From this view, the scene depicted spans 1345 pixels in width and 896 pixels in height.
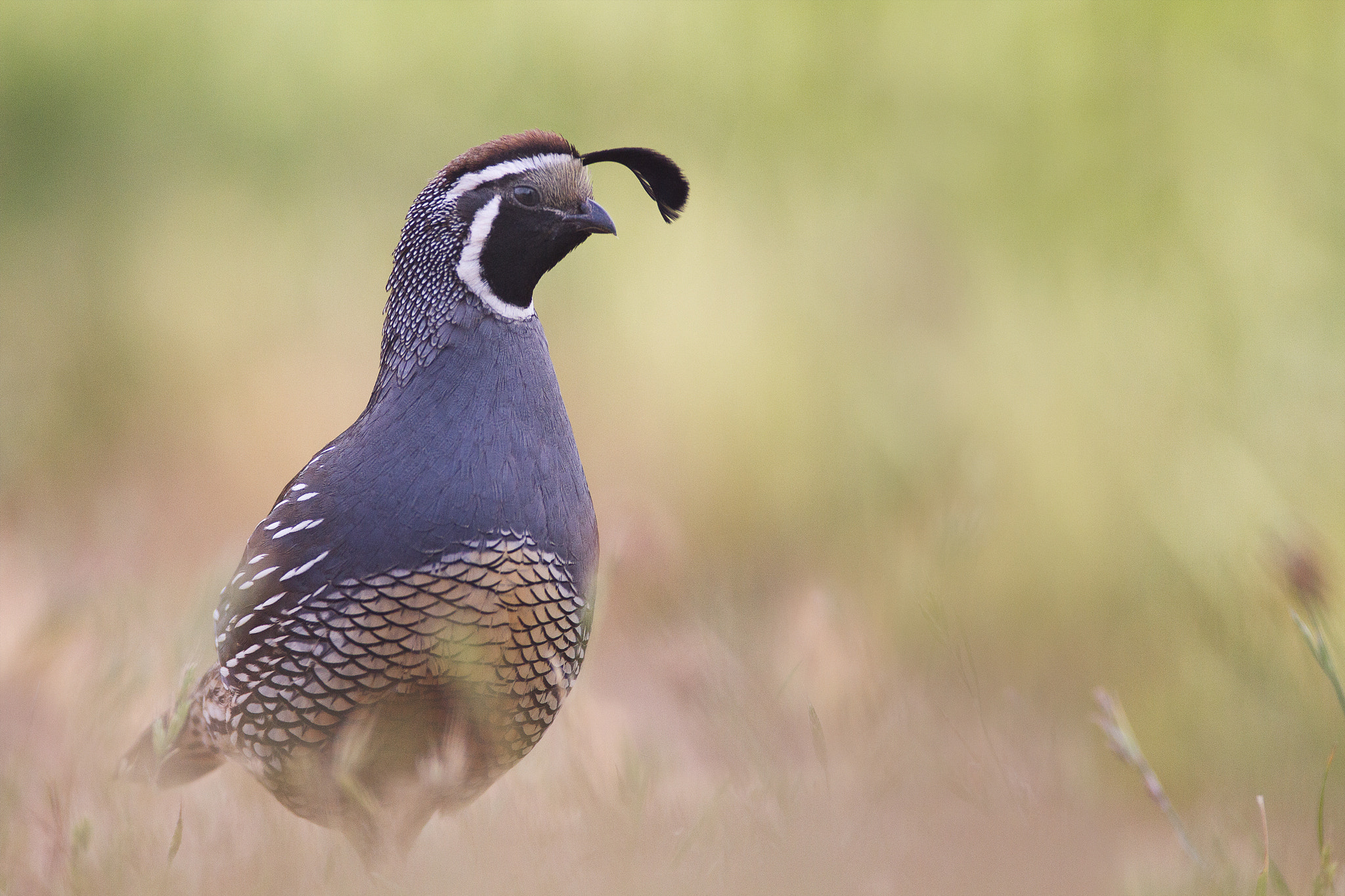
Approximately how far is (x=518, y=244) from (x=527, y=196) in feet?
0.32

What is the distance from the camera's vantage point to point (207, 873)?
1862mm

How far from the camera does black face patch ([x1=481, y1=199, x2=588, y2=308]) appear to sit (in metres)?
2.46

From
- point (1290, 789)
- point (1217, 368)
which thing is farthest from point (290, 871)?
point (1217, 368)

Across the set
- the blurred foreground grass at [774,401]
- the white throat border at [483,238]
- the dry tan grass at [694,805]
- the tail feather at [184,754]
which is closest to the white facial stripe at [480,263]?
the white throat border at [483,238]

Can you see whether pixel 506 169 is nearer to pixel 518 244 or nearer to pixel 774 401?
pixel 518 244

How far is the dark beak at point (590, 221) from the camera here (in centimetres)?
245

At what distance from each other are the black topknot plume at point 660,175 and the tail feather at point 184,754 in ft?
4.59

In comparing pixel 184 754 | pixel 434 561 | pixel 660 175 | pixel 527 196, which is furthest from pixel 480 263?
pixel 184 754

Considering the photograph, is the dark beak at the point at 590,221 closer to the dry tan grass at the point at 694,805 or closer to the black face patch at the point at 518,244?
the black face patch at the point at 518,244

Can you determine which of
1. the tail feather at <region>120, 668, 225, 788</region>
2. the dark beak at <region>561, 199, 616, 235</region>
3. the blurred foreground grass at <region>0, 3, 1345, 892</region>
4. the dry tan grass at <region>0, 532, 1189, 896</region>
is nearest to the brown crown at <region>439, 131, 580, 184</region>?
the dark beak at <region>561, 199, 616, 235</region>

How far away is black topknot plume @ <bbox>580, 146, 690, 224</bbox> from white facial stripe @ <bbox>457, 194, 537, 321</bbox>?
32 cm

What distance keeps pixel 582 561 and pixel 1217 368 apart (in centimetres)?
197

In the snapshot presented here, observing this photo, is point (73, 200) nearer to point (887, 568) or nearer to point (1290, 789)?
point (887, 568)

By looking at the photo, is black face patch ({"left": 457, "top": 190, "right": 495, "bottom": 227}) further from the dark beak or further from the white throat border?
the dark beak
